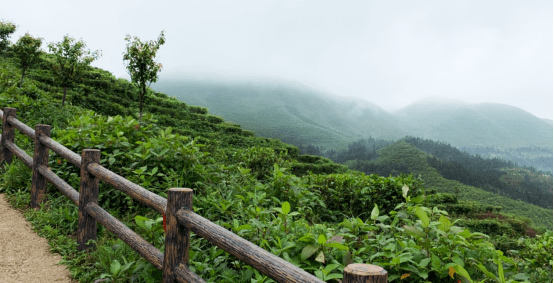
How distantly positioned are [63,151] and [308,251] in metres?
2.95

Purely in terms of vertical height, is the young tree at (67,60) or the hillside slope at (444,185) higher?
the young tree at (67,60)

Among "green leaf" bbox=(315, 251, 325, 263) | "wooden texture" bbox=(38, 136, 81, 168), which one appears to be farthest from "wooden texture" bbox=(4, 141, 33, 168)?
"green leaf" bbox=(315, 251, 325, 263)

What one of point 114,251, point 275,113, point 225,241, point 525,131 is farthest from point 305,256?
point 525,131

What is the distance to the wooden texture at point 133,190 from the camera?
2.39m

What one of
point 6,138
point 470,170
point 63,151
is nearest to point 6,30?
point 6,138

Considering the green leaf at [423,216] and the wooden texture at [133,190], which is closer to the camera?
the green leaf at [423,216]

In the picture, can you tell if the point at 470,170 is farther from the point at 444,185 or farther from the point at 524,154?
the point at 524,154

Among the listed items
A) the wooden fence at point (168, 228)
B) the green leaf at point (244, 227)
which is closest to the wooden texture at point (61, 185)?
the wooden fence at point (168, 228)

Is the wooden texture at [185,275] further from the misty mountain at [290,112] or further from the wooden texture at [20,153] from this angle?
the misty mountain at [290,112]

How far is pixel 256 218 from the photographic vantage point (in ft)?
9.90

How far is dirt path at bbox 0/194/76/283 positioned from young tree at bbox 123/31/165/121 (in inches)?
419

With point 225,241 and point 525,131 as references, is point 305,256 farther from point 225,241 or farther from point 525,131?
point 525,131

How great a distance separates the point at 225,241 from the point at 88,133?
364 centimetres

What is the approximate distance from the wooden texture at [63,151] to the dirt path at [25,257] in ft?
2.71
